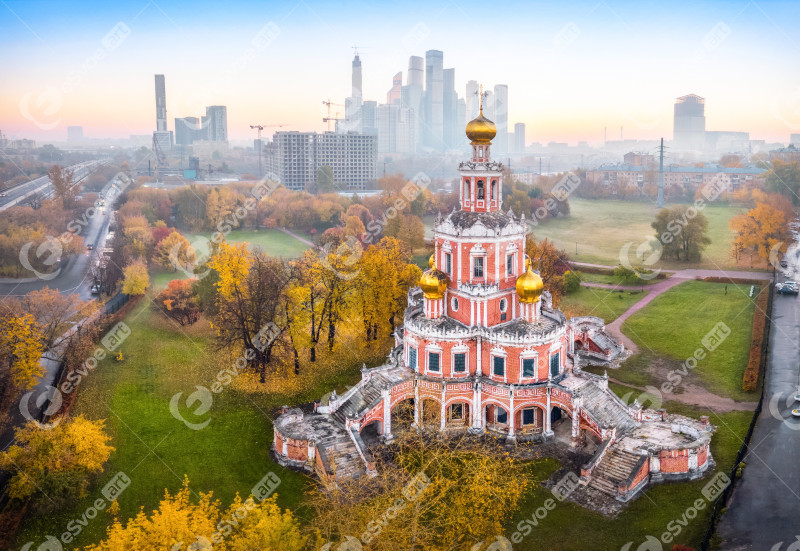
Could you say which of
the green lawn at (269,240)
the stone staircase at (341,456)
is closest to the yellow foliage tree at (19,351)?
the stone staircase at (341,456)

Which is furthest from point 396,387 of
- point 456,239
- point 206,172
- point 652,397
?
point 206,172

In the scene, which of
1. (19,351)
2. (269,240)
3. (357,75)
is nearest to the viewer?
(19,351)

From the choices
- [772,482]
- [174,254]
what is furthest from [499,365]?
[174,254]

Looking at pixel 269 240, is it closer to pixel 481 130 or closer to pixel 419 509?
pixel 481 130

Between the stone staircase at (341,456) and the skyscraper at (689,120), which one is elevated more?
the skyscraper at (689,120)

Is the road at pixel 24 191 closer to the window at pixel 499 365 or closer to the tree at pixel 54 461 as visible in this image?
the tree at pixel 54 461

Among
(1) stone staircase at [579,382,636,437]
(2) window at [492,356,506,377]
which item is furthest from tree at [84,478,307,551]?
(1) stone staircase at [579,382,636,437]

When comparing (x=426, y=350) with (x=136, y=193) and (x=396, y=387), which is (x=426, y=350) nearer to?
(x=396, y=387)
